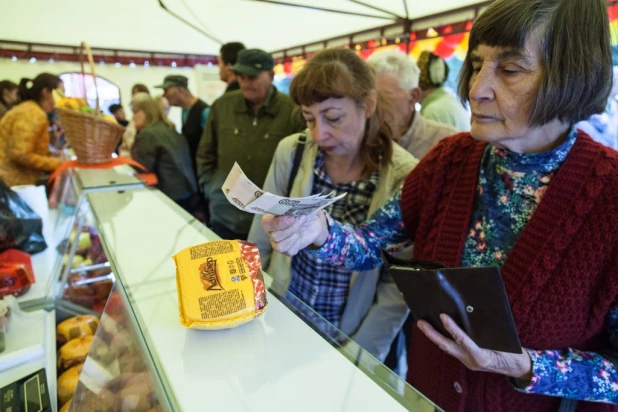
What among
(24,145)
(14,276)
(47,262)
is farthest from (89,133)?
(24,145)

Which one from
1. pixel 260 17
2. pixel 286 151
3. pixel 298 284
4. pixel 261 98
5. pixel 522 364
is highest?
pixel 260 17

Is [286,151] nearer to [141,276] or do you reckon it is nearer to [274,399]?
[141,276]

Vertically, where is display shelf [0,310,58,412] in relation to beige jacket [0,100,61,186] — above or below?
below

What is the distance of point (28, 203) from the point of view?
186 centimetres

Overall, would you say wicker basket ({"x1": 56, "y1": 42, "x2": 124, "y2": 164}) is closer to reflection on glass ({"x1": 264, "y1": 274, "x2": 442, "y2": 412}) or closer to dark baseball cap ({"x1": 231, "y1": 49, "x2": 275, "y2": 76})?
dark baseball cap ({"x1": 231, "y1": 49, "x2": 275, "y2": 76})

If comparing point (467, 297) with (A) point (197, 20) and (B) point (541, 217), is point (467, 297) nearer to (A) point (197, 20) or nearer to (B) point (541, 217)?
(B) point (541, 217)

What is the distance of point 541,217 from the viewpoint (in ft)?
2.99

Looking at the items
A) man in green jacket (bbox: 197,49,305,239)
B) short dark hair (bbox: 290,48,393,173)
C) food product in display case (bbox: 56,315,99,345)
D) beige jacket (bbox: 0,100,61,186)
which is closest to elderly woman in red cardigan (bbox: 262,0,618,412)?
short dark hair (bbox: 290,48,393,173)

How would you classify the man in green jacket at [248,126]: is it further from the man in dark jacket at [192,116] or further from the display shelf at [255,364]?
the display shelf at [255,364]

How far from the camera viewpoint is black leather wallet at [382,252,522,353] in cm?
77

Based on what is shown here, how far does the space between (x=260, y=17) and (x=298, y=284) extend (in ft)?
21.2

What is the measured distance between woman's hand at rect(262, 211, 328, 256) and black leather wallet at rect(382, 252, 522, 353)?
25 cm

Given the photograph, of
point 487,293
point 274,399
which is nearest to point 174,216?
point 274,399

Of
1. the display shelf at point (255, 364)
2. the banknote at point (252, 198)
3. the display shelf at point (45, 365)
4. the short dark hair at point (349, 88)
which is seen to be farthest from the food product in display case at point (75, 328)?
the short dark hair at point (349, 88)
